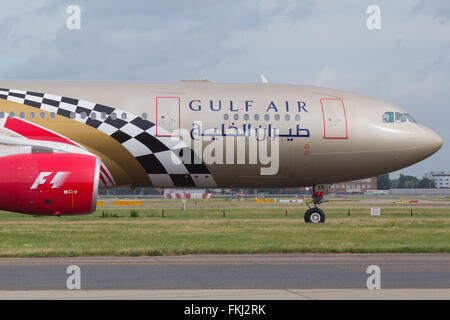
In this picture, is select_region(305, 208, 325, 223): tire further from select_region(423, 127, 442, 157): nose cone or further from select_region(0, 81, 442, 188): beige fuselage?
select_region(423, 127, 442, 157): nose cone

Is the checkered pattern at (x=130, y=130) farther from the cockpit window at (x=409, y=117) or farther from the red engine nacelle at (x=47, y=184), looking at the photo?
the cockpit window at (x=409, y=117)

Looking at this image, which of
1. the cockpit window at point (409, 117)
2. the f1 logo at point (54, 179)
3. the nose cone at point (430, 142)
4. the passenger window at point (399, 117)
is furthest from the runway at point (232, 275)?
the cockpit window at point (409, 117)

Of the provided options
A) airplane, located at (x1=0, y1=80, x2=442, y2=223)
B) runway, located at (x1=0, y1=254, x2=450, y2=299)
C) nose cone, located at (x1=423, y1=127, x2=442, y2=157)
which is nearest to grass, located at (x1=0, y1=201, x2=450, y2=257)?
runway, located at (x1=0, y1=254, x2=450, y2=299)

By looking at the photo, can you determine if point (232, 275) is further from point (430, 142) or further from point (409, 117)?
point (409, 117)

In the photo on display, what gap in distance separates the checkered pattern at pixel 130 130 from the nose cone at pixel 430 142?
892 cm

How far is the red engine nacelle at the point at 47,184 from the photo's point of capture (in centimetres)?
1503

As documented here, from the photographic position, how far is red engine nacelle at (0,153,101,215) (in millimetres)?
15031

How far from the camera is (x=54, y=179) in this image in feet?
50.0

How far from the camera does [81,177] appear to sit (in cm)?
1540

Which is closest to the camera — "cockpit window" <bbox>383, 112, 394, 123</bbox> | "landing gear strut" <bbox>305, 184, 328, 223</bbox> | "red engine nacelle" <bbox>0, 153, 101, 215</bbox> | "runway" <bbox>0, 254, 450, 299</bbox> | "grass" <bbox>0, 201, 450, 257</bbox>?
"runway" <bbox>0, 254, 450, 299</bbox>

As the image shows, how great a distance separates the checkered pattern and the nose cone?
8.92m

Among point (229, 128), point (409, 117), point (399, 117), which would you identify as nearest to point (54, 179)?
point (229, 128)

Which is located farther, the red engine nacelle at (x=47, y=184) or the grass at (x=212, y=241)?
the grass at (x=212, y=241)
